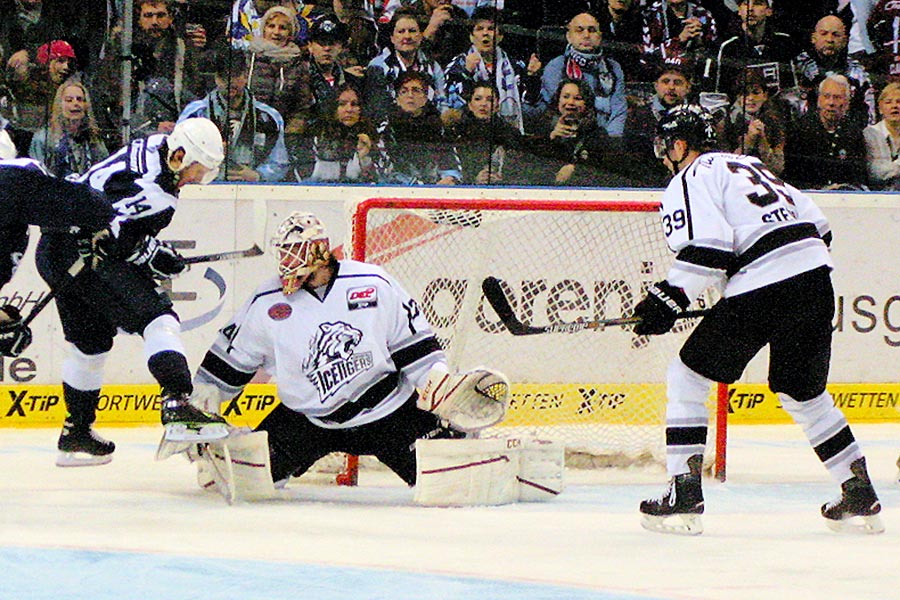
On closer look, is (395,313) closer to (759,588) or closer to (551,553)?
(551,553)

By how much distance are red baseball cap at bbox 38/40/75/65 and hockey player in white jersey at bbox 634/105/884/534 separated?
3.12 m

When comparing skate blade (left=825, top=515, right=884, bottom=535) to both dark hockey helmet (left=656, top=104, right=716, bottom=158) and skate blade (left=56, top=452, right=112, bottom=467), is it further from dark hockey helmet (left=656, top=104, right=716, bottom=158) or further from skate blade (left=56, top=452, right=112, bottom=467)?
skate blade (left=56, top=452, right=112, bottom=467)

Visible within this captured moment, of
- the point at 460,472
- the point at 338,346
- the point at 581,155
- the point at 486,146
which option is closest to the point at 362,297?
the point at 338,346

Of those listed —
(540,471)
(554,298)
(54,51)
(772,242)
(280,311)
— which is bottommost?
(540,471)

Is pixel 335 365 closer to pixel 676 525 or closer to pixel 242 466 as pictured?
pixel 242 466

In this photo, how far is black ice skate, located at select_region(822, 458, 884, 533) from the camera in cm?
408

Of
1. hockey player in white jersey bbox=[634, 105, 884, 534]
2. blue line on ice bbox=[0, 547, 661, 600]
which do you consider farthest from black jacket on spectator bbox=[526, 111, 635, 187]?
blue line on ice bbox=[0, 547, 661, 600]

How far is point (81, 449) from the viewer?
507cm

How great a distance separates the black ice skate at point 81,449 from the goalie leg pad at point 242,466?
0.68 m

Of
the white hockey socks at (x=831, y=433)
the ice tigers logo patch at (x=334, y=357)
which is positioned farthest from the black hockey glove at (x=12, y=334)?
the white hockey socks at (x=831, y=433)

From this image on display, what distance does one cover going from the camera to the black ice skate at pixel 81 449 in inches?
199

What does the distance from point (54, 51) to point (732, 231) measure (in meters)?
3.33

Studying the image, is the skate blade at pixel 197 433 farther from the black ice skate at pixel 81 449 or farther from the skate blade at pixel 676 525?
the skate blade at pixel 676 525

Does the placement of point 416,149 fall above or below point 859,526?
above
